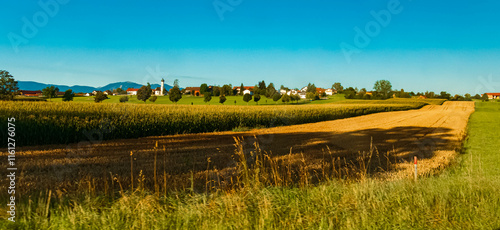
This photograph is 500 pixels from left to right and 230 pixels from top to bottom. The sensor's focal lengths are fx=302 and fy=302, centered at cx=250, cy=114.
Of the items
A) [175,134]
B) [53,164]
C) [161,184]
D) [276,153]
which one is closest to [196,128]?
[175,134]

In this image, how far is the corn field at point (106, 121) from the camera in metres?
13.0

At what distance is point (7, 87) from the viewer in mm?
22656

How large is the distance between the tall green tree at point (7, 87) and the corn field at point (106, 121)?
8578mm

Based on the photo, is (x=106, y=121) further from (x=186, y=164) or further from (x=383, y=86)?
(x=383, y=86)

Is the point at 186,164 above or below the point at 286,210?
below

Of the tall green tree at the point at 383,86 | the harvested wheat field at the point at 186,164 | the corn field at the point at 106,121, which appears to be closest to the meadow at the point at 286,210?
the harvested wheat field at the point at 186,164

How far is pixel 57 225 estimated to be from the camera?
4.29 meters

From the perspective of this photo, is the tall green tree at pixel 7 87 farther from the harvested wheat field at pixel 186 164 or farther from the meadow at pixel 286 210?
the meadow at pixel 286 210

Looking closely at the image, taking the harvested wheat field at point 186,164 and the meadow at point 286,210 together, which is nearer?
the meadow at point 286,210

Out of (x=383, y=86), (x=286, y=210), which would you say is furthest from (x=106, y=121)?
(x=383, y=86)

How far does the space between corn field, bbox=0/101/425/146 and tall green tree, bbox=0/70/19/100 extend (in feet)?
28.1

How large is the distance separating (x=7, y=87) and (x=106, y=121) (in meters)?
13.3

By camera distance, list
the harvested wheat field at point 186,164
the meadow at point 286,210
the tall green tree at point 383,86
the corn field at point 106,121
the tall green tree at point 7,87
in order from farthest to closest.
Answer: the tall green tree at point 383,86, the tall green tree at point 7,87, the corn field at point 106,121, the harvested wheat field at point 186,164, the meadow at point 286,210

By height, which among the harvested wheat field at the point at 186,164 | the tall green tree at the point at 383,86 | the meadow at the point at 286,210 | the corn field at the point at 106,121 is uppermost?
the tall green tree at the point at 383,86
